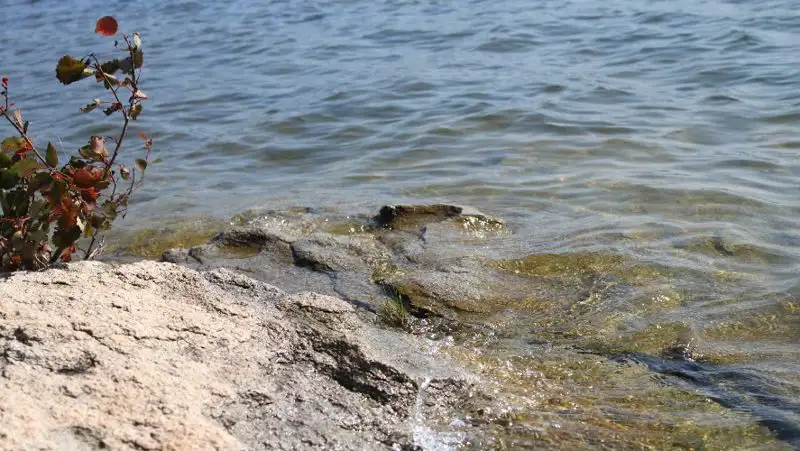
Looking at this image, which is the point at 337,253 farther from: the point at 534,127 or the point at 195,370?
the point at 534,127

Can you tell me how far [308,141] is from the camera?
7805 mm

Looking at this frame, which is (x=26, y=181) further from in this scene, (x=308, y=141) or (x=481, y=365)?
(x=308, y=141)

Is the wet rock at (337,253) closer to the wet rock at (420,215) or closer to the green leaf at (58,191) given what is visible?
the wet rock at (420,215)

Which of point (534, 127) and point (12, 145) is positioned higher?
point (12, 145)

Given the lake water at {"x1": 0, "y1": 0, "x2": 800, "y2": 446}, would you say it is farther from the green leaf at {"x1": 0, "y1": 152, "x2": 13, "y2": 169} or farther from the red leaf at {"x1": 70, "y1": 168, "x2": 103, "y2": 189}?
the red leaf at {"x1": 70, "y1": 168, "x2": 103, "y2": 189}

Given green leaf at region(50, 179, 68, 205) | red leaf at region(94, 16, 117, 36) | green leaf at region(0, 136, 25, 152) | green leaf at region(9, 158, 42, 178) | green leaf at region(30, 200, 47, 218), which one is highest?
red leaf at region(94, 16, 117, 36)

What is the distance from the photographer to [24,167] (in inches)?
130

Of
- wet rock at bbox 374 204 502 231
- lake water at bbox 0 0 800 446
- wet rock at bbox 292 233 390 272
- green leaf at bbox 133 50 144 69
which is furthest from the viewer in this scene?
wet rock at bbox 374 204 502 231

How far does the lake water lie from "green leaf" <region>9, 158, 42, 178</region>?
0.59 meters

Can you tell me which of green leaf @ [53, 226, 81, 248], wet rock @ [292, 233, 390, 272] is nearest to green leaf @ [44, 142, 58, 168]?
green leaf @ [53, 226, 81, 248]

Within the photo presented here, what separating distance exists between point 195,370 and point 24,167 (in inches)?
49.5

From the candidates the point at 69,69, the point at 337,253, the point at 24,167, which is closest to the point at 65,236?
the point at 24,167

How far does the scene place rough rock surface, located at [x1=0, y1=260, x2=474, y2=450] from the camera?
2.22 m

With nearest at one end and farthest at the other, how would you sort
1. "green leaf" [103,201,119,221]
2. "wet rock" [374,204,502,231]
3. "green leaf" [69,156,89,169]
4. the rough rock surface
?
1. the rough rock surface
2. "green leaf" [69,156,89,169]
3. "green leaf" [103,201,119,221]
4. "wet rock" [374,204,502,231]
